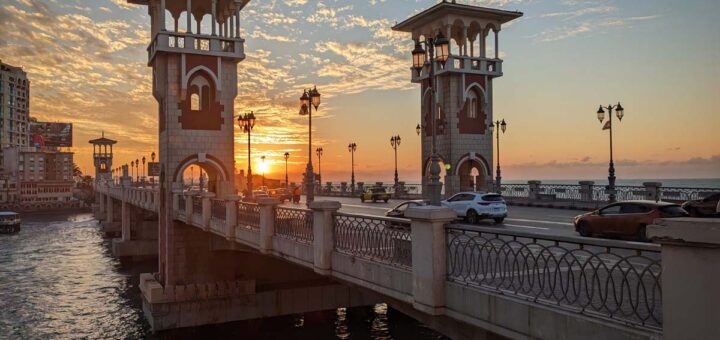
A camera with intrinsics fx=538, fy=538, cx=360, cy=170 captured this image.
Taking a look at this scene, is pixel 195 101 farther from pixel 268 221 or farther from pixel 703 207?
pixel 703 207

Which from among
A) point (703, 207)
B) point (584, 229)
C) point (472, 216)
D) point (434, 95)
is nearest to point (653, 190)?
point (703, 207)

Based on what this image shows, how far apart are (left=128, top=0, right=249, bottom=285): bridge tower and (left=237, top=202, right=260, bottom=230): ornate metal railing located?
31.9 ft

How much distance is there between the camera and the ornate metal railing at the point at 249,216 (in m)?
17.3

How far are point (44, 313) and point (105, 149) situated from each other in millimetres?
78059

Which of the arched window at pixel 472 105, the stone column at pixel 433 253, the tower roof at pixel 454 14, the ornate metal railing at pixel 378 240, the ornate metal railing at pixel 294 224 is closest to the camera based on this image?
the stone column at pixel 433 253

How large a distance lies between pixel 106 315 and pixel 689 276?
29.1m

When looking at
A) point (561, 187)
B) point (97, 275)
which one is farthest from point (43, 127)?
point (561, 187)

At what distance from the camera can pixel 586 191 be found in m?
33.8

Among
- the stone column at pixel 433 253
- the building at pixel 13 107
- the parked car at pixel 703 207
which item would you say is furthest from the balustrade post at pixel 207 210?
the building at pixel 13 107

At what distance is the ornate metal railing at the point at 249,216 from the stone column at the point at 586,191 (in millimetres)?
23375

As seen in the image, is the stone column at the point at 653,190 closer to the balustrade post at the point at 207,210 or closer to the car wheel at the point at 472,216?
the car wheel at the point at 472,216

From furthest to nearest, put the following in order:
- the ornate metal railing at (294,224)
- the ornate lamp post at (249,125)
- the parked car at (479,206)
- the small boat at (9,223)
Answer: the small boat at (9,223) < the ornate lamp post at (249,125) < the parked car at (479,206) < the ornate metal railing at (294,224)

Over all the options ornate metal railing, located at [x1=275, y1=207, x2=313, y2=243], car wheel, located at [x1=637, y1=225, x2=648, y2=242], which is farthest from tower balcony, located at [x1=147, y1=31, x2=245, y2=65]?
car wheel, located at [x1=637, y1=225, x2=648, y2=242]

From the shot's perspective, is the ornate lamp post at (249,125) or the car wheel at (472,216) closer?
the car wheel at (472,216)
